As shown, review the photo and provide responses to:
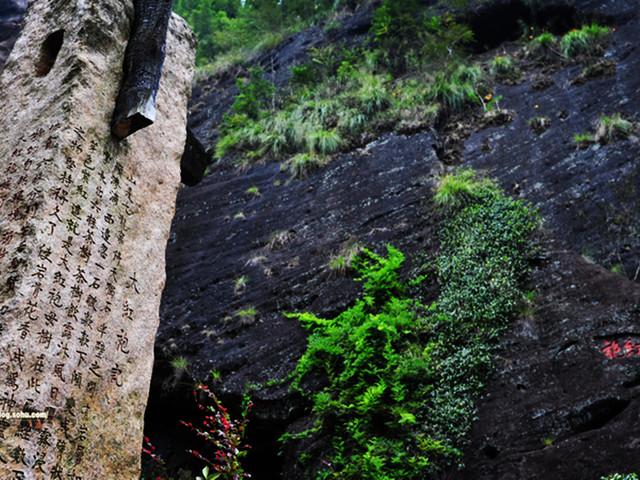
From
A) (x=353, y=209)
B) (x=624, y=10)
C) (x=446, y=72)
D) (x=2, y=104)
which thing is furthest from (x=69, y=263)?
(x=624, y=10)

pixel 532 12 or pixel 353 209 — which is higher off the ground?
pixel 532 12

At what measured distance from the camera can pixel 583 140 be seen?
779 cm

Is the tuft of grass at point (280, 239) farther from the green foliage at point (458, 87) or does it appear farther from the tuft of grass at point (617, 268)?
the tuft of grass at point (617, 268)

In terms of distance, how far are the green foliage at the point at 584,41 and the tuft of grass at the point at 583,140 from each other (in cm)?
239

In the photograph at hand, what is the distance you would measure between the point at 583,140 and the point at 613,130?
0.37m

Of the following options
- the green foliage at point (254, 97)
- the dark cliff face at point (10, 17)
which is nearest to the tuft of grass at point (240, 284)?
the green foliage at point (254, 97)

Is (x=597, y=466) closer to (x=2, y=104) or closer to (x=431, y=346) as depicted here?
(x=431, y=346)

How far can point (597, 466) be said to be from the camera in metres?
4.38

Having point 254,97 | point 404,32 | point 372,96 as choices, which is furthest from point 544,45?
point 254,97

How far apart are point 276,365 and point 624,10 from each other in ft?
27.5

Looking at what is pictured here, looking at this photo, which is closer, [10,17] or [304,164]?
[304,164]

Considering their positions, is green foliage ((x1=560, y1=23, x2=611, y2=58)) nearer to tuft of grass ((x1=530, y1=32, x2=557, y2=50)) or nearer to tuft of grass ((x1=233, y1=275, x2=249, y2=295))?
tuft of grass ((x1=530, y1=32, x2=557, y2=50))

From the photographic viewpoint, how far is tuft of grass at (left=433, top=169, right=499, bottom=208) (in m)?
7.46

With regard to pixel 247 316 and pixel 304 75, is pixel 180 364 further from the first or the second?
pixel 304 75
